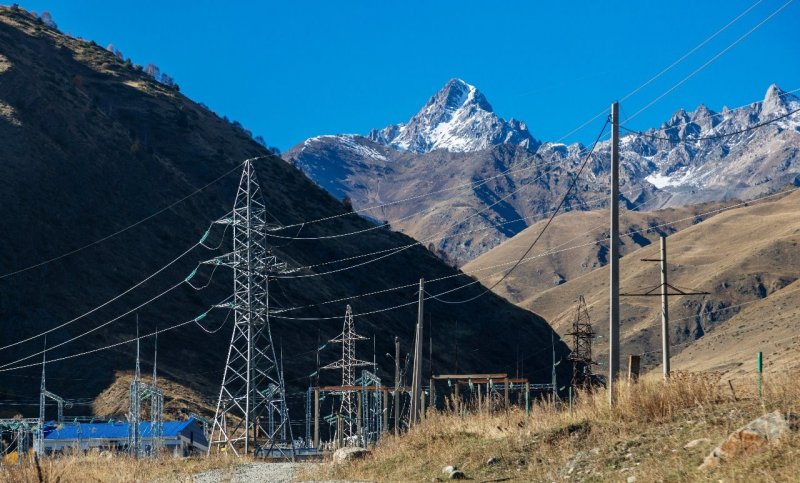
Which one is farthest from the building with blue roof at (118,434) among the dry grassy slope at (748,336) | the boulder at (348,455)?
the dry grassy slope at (748,336)

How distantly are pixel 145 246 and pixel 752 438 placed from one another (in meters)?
82.2

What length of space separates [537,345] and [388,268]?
64.9 feet

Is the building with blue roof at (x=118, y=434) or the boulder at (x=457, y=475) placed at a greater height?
Answer: the boulder at (x=457, y=475)

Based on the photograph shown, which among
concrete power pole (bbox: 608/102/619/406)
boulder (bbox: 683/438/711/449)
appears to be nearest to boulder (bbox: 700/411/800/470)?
boulder (bbox: 683/438/711/449)

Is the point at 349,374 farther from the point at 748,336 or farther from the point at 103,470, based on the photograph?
the point at 748,336

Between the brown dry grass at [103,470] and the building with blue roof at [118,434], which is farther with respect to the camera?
the building with blue roof at [118,434]

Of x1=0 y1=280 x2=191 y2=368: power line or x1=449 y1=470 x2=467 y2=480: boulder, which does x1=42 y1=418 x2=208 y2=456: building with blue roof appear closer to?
x1=0 y1=280 x2=191 y2=368: power line

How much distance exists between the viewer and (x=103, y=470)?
2109 centimetres

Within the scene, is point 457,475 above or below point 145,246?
below

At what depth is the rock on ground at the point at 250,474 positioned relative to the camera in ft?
66.3

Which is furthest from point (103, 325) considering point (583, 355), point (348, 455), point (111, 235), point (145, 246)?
point (348, 455)

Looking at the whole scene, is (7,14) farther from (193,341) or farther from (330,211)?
(193,341)

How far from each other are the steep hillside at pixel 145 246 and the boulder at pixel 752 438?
195ft

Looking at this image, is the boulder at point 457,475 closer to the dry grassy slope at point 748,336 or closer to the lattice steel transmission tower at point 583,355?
the lattice steel transmission tower at point 583,355
